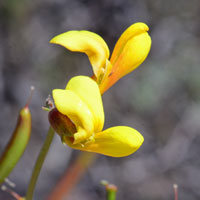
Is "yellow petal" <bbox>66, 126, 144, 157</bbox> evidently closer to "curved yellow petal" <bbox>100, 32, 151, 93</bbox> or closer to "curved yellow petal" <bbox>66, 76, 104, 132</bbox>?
"curved yellow petal" <bbox>66, 76, 104, 132</bbox>

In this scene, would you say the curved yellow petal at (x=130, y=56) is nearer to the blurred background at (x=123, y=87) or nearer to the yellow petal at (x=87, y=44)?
the yellow petal at (x=87, y=44)

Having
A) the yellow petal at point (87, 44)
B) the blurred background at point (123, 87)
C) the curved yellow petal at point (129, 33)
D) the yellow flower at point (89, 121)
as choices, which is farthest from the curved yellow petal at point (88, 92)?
the blurred background at point (123, 87)

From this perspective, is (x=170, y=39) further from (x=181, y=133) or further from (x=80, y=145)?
(x=80, y=145)

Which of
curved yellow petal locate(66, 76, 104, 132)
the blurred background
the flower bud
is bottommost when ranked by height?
the blurred background

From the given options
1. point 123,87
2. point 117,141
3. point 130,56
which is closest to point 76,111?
point 117,141

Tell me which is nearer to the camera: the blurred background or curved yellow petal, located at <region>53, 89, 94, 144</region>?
curved yellow petal, located at <region>53, 89, 94, 144</region>

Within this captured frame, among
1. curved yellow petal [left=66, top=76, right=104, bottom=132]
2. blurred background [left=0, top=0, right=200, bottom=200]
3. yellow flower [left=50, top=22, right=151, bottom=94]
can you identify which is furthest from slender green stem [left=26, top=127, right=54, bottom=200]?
blurred background [left=0, top=0, right=200, bottom=200]

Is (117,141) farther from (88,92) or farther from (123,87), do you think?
(123,87)
